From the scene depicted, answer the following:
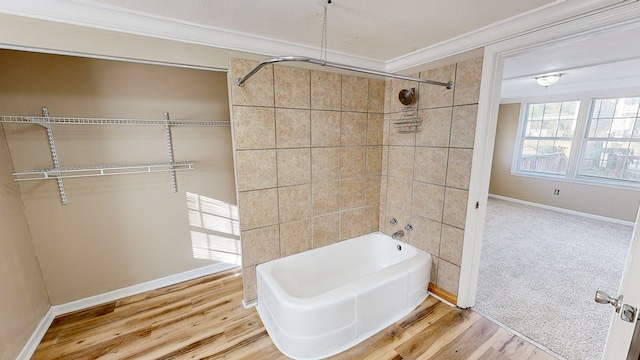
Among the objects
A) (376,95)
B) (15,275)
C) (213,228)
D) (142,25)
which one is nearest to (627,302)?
(376,95)

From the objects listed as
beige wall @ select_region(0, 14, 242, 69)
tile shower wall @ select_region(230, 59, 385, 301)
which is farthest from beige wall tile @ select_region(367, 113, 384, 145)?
beige wall @ select_region(0, 14, 242, 69)

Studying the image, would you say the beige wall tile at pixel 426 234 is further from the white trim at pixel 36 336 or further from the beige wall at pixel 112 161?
the white trim at pixel 36 336

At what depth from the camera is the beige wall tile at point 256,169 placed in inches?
78.2

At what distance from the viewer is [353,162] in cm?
257

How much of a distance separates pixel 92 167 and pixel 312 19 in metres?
2.15

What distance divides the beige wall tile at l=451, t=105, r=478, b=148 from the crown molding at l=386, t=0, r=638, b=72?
0.45 m

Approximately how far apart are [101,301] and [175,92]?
206cm

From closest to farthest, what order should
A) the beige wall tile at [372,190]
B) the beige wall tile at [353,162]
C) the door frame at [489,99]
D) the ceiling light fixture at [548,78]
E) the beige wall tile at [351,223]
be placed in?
the door frame at [489,99] < the beige wall tile at [353,162] < the beige wall tile at [351,223] < the beige wall tile at [372,190] < the ceiling light fixture at [548,78]

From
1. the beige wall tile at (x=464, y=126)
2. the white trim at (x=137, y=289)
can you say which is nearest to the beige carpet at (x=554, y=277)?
the beige wall tile at (x=464, y=126)

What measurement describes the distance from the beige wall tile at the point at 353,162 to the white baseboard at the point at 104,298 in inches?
68.1

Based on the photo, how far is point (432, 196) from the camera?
2.29m

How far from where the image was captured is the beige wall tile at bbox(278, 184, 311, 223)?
87.2 inches

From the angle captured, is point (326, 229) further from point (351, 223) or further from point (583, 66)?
point (583, 66)

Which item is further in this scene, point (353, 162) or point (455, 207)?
point (353, 162)
